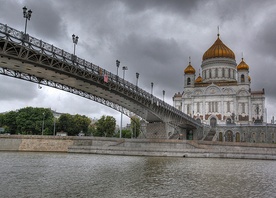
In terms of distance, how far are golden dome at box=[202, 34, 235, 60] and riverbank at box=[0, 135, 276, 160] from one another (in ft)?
185

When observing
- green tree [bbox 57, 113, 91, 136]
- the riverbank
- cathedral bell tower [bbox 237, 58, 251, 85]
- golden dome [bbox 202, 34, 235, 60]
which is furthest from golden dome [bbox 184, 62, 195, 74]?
the riverbank

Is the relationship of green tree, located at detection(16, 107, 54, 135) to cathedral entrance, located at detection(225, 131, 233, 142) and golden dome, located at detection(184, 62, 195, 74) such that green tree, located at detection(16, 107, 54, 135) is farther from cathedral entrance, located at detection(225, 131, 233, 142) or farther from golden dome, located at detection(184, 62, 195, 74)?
cathedral entrance, located at detection(225, 131, 233, 142)

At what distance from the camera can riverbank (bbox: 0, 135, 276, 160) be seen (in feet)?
166

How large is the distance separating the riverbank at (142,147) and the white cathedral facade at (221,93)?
Answer: 133ft

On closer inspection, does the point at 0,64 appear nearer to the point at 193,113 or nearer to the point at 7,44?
the point at 7,44

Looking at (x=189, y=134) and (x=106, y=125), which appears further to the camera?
(x=189, y=134)

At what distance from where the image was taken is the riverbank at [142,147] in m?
50.6

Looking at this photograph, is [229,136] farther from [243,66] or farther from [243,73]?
[243,66]

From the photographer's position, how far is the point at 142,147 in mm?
56906

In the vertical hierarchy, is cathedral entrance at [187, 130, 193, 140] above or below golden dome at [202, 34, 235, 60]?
below

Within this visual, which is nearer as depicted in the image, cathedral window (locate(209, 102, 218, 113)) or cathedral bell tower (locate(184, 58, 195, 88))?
cathedral window (locate(209, 102, 218, 113))

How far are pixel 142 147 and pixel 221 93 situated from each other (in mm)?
50617

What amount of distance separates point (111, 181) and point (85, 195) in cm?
504

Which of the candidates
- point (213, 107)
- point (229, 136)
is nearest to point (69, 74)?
point (229, 136)
